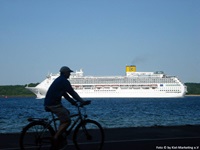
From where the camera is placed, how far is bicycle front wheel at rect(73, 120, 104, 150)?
221 inches

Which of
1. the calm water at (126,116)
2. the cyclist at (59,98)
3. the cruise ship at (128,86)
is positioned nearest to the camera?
the cyclist at (59,98)

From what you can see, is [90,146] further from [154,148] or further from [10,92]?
[10,92]

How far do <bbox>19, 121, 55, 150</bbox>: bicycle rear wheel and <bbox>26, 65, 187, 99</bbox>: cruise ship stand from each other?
238ft

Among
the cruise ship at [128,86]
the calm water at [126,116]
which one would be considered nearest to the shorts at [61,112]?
the calm water at [126,116]

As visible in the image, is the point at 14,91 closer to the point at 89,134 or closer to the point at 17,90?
the point at 17,90

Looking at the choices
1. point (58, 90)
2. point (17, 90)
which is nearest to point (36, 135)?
point (58, 90)

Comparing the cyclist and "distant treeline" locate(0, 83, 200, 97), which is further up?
the cyclist

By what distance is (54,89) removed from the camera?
5.47 meters

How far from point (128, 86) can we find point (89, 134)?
73879mm

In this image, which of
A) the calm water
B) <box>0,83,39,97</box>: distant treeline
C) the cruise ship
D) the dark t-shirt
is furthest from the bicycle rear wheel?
<box>0,83,39,97</box>: distant treeline

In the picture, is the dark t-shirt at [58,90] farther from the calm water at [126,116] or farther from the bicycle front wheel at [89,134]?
the calm water at [126,116]

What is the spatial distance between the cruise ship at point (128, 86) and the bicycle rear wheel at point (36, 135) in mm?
72663

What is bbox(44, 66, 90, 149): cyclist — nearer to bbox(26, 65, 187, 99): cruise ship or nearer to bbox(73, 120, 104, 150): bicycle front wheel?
bbox(73, 120, 104, 150): bicycle front wheel

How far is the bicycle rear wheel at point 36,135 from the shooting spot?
549 cm
